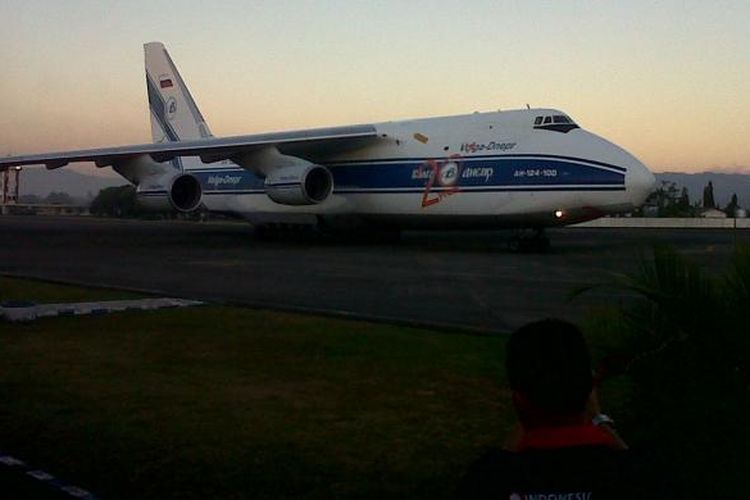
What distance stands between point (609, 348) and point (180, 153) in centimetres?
2788

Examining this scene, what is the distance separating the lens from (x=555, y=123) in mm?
27531

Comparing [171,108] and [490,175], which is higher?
[171,108]

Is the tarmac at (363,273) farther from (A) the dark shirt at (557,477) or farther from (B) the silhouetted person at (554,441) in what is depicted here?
(A) the dark shirt at (557,477)

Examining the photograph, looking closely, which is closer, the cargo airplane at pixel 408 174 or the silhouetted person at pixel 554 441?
the silhouetted person at pixel 554 441

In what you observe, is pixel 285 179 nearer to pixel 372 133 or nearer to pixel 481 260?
pixel 372 133

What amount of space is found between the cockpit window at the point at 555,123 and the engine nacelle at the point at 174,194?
444 inches

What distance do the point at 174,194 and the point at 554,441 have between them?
31.0 metres

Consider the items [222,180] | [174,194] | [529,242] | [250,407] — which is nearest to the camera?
[250,407]

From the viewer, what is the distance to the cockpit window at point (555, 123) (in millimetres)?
27438

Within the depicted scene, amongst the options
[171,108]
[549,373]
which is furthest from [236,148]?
[549,373]

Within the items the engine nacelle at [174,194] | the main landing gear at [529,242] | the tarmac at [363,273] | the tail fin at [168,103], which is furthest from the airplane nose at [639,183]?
the tail fin at [168,103]

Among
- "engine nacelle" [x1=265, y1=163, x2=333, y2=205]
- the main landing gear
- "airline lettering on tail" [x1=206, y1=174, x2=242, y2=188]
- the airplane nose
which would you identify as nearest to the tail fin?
"airline lettering on tail" [x1=206, y1=174, x2=242, y2=188]

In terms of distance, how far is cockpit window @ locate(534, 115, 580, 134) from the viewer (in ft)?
90.0

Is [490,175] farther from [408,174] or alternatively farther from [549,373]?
[549,373]
